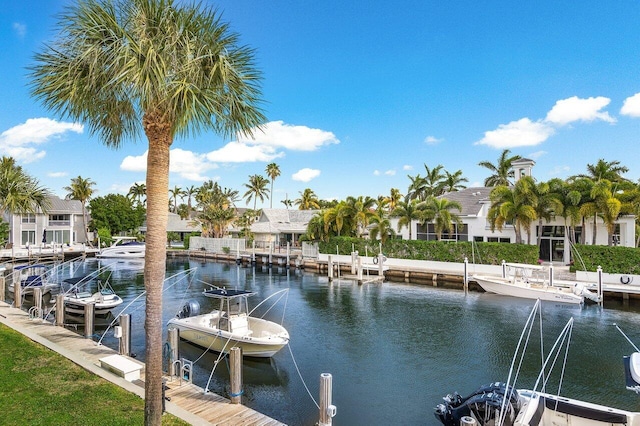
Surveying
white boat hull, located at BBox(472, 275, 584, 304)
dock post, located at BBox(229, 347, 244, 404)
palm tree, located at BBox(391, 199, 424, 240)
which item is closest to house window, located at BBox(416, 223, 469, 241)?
palm tree, located at BBox(391, 199, 424, 240)

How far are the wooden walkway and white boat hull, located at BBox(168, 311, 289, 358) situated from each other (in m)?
3.13

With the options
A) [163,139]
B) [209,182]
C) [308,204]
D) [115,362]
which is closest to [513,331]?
[115,362]

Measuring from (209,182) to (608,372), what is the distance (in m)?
82.3

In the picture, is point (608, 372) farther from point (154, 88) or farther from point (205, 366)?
point (154, 88)

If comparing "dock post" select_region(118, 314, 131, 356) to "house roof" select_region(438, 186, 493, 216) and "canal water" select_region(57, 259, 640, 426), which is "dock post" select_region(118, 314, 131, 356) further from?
"house roof" select_region(438, 186, 493, 216)

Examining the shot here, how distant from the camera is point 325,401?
875 cm

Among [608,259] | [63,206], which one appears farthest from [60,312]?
[63,206]

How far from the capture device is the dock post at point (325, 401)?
8.62m

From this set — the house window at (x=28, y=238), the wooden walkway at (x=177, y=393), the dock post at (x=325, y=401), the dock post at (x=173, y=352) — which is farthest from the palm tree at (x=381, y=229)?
the house window at (x=28, y=238)

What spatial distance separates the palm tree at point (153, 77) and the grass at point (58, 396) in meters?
2.19

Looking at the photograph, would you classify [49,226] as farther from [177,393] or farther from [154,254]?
[154,254]

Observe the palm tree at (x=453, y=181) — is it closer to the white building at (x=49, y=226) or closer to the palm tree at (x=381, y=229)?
the palm tree at (x=381, y=229)

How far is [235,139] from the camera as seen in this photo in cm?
772

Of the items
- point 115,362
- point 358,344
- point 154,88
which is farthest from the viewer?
point 358,344
